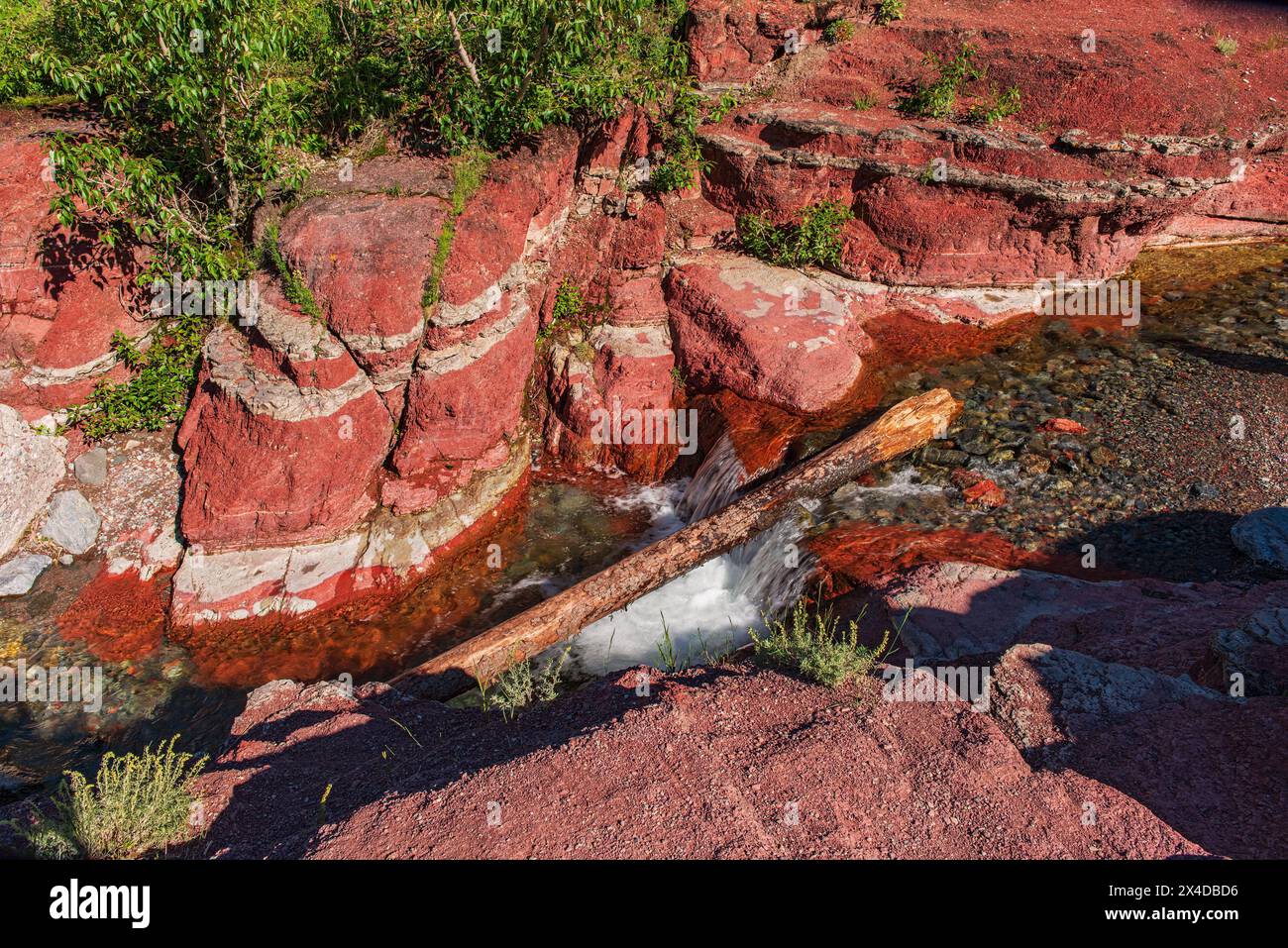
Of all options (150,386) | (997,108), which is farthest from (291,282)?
(997,108)

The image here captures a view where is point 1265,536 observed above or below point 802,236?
below

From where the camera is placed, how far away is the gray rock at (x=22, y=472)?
26.3 feet

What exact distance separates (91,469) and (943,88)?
37.8 feet

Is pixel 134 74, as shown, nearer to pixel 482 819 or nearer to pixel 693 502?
pixel 693 502

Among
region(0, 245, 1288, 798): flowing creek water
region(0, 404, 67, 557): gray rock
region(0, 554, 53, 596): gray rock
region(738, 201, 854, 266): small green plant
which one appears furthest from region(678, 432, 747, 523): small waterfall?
region(0, 404, 67, 557): gray rock

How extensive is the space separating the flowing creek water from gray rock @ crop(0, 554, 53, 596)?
0.12 meters

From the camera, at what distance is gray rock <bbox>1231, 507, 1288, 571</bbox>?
20.7ft

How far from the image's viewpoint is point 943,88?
11031mm

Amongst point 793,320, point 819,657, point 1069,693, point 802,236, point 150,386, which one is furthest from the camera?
point 802,236

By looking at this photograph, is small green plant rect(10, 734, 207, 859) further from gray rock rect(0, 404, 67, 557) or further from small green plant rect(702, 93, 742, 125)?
small green plant rect(702, 93, 742, 125)

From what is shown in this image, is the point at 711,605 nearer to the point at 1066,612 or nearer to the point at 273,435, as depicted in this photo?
the point at 1066,612

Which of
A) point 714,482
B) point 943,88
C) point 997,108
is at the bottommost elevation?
point 714,482

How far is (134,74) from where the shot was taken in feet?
25.5

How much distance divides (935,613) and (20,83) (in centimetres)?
1075
